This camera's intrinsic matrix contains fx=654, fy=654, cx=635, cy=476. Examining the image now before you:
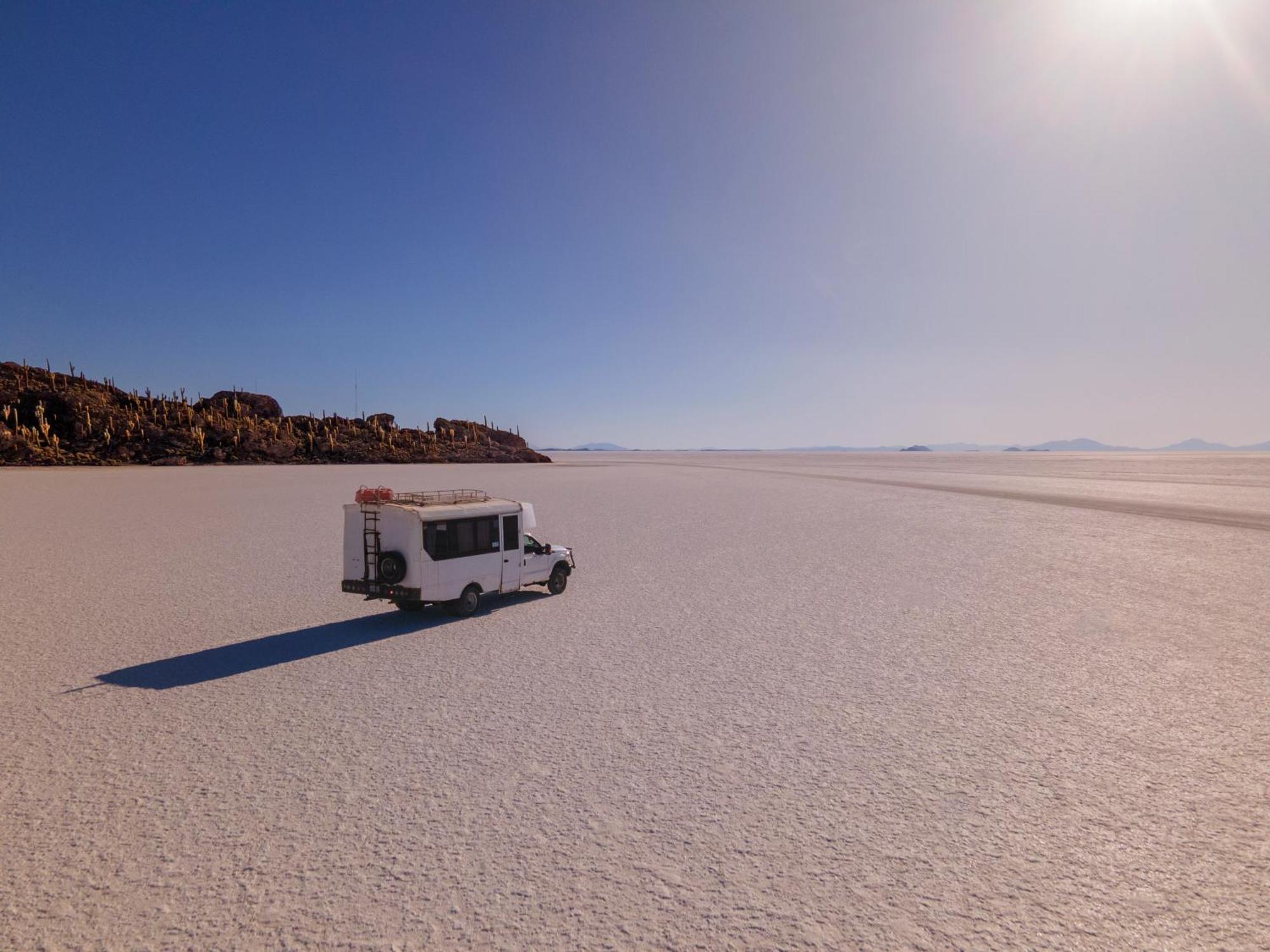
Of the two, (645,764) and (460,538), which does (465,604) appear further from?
(645,764)

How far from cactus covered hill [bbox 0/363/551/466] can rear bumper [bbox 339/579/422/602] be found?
74751mm

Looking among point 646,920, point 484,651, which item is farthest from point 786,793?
point 484,651

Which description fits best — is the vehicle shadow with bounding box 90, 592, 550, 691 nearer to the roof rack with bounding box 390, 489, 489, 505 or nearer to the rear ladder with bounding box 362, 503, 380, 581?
the rear ladder with bounding box 362, 503, 380, 581

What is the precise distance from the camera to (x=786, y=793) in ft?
20.1

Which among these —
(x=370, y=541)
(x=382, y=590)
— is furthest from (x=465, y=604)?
(x=370, y=541)

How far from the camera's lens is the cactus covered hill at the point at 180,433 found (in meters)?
70.8

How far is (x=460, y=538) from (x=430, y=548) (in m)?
0.74

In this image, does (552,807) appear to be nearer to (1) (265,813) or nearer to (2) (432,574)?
(1) (265,813)

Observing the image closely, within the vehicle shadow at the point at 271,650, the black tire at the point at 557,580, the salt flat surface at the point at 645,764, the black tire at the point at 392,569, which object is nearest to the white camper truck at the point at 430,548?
the black tire at the point at 392,569

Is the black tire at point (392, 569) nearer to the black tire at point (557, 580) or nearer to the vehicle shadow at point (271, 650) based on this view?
the vehicle shadow at point (271, 650)

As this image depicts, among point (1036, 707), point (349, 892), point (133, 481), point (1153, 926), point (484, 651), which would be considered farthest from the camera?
point (133, 481)

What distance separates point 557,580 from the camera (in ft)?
49.6

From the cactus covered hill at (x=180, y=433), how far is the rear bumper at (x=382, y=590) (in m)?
74.8

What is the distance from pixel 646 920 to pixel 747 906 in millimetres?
731
